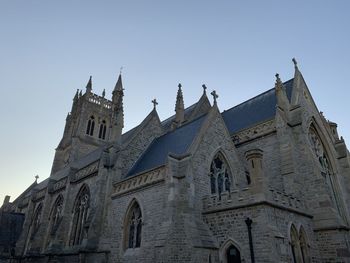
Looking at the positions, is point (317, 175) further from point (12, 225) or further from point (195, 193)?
point (12, 225)

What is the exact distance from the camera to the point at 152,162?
55.1 feet

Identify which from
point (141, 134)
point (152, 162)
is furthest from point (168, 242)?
point (141, 134)

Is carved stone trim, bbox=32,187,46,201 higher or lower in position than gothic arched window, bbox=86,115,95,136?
lower

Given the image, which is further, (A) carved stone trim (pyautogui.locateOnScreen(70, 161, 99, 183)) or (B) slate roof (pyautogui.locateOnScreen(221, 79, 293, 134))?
(B) slate roof (pyautogui.locateOnScreen(221, 79, 293, 134))

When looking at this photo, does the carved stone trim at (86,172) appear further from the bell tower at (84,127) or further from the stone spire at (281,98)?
the stone spire at (281,98)

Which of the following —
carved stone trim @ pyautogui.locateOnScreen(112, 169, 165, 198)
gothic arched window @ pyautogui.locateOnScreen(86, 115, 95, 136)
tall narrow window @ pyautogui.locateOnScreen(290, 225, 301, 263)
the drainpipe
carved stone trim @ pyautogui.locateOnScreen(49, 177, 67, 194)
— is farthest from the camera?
gothic arched window @ pyautogui.locateOnScreen(86, 115, 95, 136)

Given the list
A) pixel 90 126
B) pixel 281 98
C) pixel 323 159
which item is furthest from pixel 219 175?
pixel 90 126

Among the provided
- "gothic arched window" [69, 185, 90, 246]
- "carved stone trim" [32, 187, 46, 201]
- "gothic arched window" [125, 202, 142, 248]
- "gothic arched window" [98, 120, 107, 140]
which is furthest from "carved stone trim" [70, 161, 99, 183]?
"gothic arched window" [98, 120, 107, 140]

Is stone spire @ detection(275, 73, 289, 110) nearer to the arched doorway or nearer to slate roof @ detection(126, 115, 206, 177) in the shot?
slate roof @ detection(126, 115, 206, 177)

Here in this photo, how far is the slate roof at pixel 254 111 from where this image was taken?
19.3m

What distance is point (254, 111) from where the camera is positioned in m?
20.9

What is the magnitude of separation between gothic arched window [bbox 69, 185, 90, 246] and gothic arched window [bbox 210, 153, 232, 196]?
8606 mm

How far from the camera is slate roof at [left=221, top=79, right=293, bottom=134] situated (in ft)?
63.2

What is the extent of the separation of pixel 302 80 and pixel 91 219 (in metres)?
16.9
